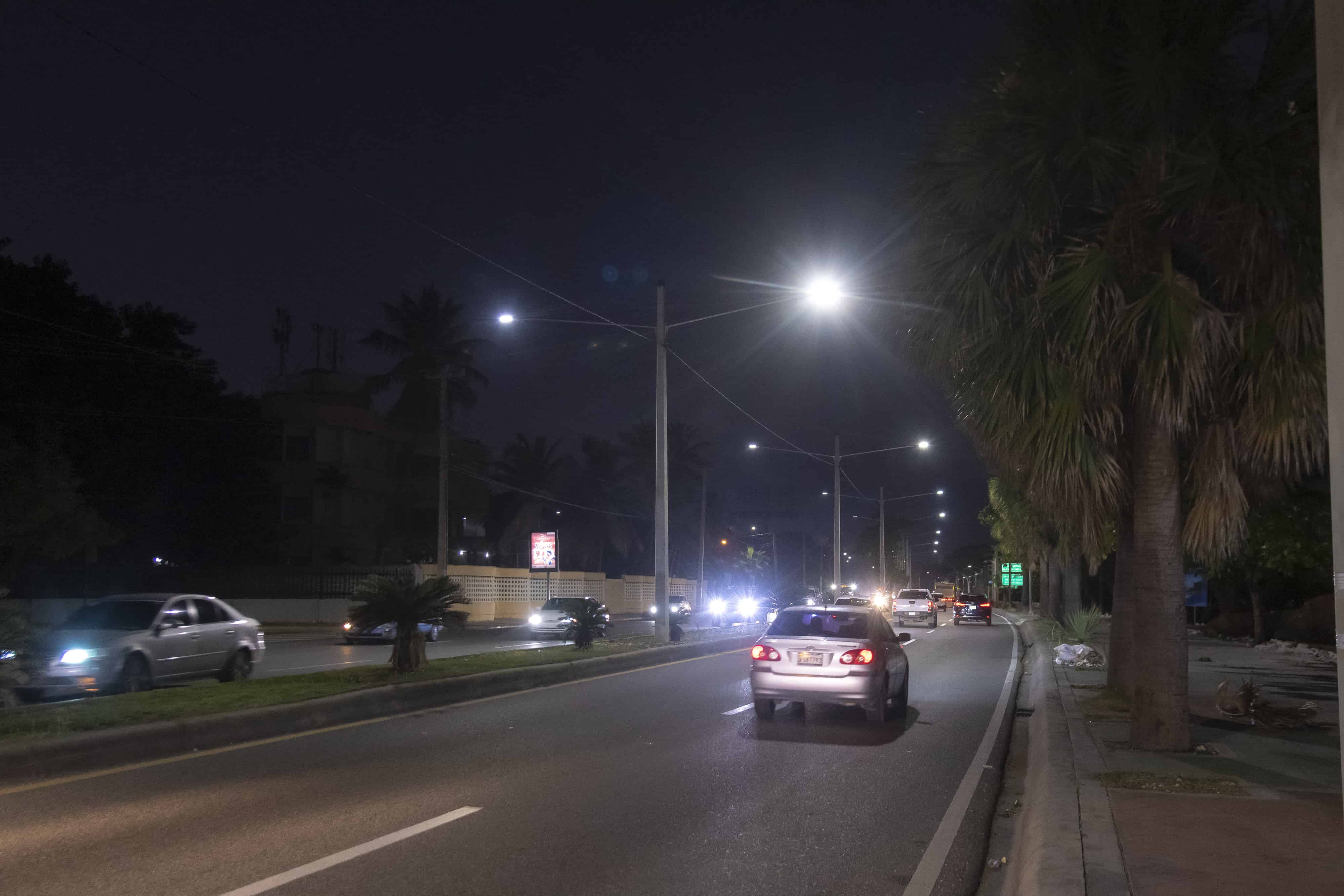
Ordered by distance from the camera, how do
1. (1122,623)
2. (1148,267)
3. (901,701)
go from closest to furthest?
(1148,267), (901,701), (1122,623)

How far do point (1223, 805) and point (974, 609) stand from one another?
43.5 m

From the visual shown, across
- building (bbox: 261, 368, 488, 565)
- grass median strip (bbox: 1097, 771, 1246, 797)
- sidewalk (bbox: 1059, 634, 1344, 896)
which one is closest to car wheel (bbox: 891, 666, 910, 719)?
sidewalk (bbox: 1059, 634, 1344, 896)

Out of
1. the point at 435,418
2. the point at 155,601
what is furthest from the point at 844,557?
the point at 155,601

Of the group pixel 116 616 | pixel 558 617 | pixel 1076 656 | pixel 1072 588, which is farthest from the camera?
pixel 558 617

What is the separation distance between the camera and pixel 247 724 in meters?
11.8

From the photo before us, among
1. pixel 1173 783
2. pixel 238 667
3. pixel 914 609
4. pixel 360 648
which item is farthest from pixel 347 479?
pixel 1173 783

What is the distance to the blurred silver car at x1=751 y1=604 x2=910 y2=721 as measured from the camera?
1312cm

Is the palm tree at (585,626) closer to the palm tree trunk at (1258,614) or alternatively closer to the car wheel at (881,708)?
the car wheel at (881,708)

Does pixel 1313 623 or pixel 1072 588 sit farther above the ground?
pixel 1072 588

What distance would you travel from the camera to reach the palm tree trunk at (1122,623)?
14875mm

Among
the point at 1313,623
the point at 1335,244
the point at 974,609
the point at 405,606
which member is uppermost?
the point at 1335,244

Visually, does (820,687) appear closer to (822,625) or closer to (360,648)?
(822,625)

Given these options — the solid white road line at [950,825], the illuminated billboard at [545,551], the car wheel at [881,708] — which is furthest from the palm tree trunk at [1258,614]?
the illuminated billboard at [545,551]

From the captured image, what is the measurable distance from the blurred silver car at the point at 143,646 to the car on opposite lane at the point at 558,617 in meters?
6.75
